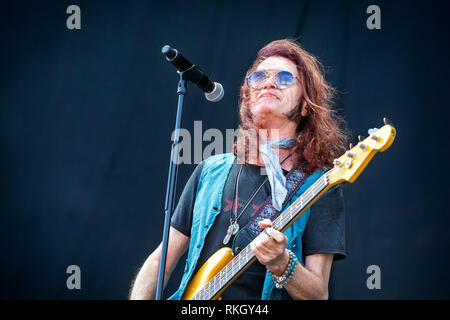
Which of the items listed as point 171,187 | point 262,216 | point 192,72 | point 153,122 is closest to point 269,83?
point 192,72

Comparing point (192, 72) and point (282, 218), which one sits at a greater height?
point (192, 72)

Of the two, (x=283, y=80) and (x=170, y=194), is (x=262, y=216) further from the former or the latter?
(x=283, y=80)

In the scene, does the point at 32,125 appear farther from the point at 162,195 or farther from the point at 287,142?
the point at 287,142

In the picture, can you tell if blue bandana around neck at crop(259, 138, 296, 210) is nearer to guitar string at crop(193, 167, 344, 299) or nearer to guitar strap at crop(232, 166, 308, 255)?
guitar strap at crop(232, 166, 308, 255)

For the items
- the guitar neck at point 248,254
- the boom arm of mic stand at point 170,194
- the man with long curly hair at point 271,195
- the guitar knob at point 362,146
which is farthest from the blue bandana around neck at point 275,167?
the boom arm of mic stand at point 170,194

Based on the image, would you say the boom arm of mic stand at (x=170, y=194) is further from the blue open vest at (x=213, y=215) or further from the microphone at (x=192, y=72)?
the blue open vest at (x=213, y=215)

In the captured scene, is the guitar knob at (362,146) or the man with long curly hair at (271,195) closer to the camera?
the guitar knob at (362,146)

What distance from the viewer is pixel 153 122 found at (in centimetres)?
298

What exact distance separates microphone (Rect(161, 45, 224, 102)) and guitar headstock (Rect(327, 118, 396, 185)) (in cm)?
57

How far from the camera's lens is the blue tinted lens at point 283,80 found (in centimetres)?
198

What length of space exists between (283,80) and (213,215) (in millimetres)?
756

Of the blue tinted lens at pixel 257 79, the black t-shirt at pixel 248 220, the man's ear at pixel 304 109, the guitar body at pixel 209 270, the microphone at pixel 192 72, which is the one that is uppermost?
the blue tinted lens at pixel 257 79

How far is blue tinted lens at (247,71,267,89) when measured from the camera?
2014mm

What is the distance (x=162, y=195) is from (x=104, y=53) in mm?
1141
